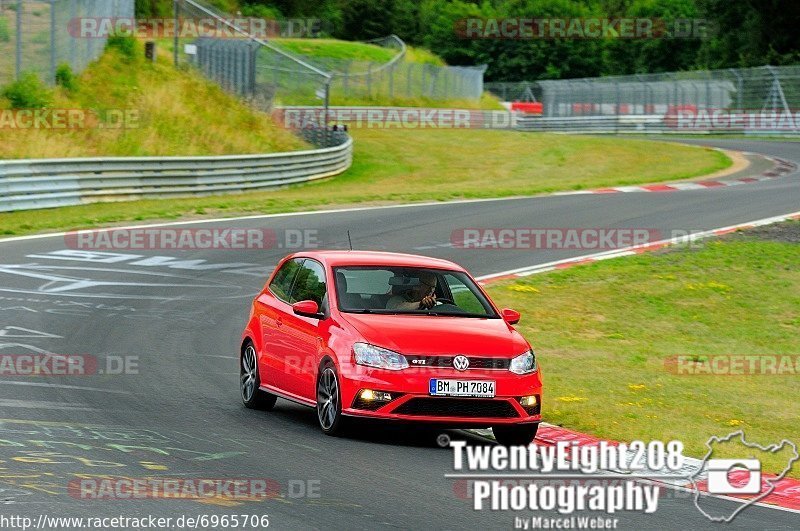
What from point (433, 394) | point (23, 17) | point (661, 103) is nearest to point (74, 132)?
point (23, 17)

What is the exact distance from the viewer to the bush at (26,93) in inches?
1348

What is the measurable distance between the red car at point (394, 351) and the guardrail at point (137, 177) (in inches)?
627

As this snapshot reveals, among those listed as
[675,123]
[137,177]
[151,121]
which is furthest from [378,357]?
[675,123]

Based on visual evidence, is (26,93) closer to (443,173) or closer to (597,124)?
(443,173)

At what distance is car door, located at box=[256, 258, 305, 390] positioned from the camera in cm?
1139

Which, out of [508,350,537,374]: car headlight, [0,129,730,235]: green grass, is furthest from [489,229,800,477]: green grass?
[0,129,730,235]: green grass

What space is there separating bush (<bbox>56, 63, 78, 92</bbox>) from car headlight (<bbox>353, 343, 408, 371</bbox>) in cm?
2890

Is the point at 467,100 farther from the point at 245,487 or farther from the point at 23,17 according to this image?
the point at 245,487

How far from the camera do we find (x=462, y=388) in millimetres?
9930

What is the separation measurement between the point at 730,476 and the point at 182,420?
4252mm

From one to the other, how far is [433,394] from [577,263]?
41.5ft

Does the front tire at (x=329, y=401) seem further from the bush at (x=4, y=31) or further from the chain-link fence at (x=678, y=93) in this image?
the chain-link fence at (x=678, y=93)

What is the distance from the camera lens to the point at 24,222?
25281 mm

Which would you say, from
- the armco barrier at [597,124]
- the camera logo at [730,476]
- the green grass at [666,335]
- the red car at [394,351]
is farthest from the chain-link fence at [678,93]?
the camera logo at [730,476]
